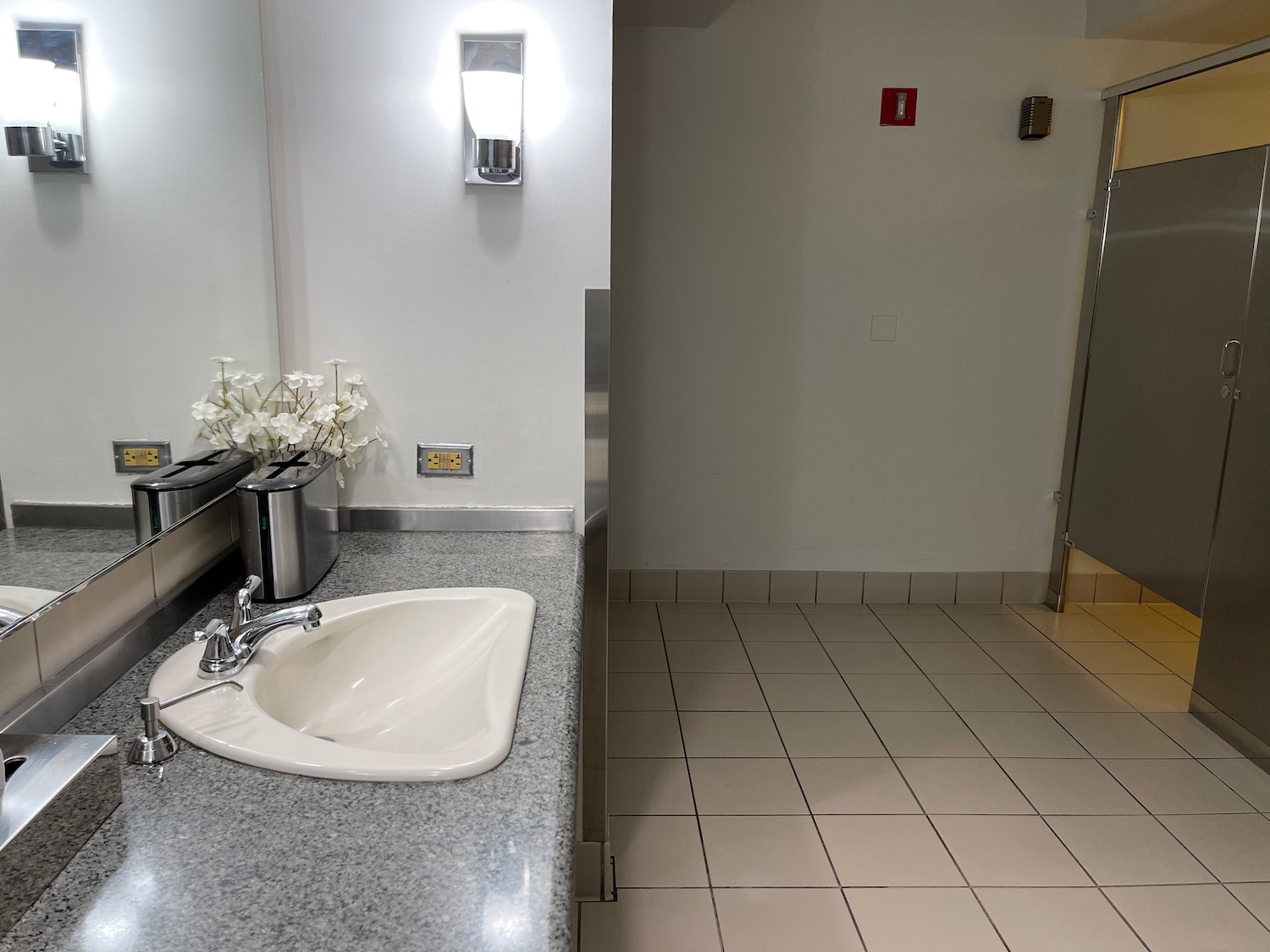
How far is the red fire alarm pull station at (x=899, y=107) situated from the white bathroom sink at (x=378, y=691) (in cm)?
271

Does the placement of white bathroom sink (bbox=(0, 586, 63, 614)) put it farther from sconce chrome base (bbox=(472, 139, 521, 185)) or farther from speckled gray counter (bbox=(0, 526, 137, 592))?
sconce chrome base (bbox=(472, 139, 521, 185))

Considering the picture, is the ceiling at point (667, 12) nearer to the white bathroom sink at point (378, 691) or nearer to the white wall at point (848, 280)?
the white wall at point (848, 280)

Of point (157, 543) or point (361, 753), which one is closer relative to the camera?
point (361, 753)

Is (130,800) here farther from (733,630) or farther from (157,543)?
A: (733,630)

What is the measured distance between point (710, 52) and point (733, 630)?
216 cm

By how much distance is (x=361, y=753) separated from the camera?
3.26ft

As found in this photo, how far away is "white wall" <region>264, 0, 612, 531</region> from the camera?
65.7 inches

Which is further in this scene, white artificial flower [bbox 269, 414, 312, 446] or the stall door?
the stall door

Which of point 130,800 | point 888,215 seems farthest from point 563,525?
point 888,215

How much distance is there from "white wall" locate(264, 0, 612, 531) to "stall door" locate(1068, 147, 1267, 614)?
2.20 meters

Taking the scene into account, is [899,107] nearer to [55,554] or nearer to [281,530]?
[281,530]

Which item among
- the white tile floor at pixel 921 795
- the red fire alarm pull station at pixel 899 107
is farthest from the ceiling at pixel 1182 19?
the white tile floor at pixel 921 795

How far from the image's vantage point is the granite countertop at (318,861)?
0.74 meters

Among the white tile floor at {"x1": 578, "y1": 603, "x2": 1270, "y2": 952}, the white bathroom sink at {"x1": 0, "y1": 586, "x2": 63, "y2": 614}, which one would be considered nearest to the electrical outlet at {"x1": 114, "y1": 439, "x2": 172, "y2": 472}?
→ the white bathroom sink at {"x1": 0, "y1": 586, "x2": 63, "y2": 614}
